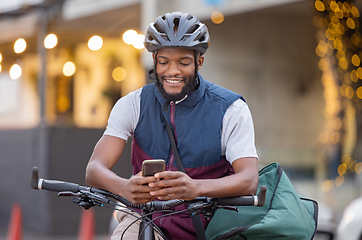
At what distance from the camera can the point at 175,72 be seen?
3.87 meters

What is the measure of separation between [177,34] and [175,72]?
0.59 feet

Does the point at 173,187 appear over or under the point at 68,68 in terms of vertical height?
under

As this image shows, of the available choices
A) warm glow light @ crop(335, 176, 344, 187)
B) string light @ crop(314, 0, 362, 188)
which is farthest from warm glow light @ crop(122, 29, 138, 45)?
warm glow light @ crop(335, 176, 344, 187)

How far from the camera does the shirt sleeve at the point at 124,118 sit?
13.1 ft

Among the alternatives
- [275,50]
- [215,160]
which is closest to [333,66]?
[275,50]

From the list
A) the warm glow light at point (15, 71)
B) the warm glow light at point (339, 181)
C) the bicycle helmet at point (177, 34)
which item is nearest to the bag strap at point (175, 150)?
the bicycle helmet at point (177, 34)

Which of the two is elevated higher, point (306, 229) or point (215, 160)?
point (215, 160)

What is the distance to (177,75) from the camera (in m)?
3.90

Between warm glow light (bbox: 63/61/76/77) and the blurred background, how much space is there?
0.07ft

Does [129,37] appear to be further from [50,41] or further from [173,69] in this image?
[173,69]

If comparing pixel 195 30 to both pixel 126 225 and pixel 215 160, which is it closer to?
pixel 215 160

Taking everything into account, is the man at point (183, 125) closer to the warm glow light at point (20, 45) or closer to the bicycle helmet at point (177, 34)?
the bicycle helmet at point (177, 34)

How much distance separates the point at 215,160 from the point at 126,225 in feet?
1.79

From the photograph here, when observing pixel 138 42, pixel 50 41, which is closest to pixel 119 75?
pixel 138 42
